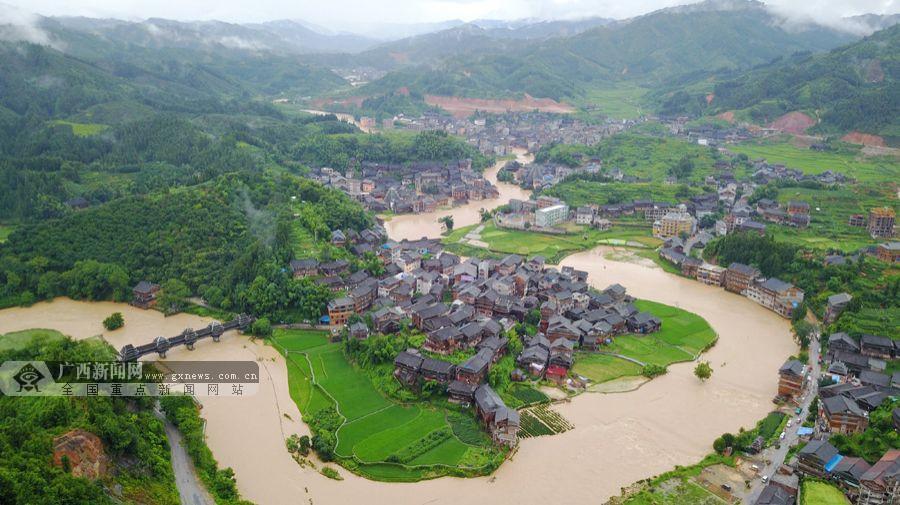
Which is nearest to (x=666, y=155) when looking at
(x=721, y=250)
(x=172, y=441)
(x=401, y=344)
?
(x=721, y=250)

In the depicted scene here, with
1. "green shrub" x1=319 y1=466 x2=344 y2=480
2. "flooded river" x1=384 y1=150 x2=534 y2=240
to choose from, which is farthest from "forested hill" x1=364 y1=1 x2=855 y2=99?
"green shrub" x1=319 y1=466 x2=344 y2=480

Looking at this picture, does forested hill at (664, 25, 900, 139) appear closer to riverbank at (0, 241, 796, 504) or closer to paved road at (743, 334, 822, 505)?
riverbank at (0, 241, 796, 504)

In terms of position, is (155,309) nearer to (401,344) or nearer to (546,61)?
(401,344)

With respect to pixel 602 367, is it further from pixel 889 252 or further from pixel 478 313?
pixel 889 252

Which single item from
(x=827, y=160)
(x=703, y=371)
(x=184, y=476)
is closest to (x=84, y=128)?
(x=184, y=476)

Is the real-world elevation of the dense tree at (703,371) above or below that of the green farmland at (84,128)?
above

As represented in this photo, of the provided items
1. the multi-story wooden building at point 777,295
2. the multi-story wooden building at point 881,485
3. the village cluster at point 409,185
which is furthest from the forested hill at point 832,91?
the multi-story wooden building at point 881,485

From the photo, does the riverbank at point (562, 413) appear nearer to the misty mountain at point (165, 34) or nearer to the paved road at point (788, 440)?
the paved road at point (788, 440)
